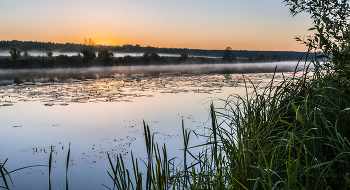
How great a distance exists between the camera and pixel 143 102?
7938 mm

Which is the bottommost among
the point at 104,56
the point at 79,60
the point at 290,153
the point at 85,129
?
the point at 85,129

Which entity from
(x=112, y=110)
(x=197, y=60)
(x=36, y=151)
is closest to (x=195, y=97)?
(x=112, y=110)

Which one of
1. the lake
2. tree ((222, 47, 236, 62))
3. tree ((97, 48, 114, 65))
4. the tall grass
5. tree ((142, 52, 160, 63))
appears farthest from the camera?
tree ((222, 47, 236, 62))

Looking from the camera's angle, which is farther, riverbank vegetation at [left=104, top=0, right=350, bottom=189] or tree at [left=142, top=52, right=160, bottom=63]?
tree at [left=142, top=52, right=160, bottom=63]

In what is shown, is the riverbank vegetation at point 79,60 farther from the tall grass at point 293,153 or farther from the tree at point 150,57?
the tall grass at point 293,153

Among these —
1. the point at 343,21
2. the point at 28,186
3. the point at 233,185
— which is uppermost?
the point at 343,21

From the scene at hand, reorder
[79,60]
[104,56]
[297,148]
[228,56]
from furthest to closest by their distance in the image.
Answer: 1. [228,56]
2. [104,56]
3. [79,60]
4. [297,148]

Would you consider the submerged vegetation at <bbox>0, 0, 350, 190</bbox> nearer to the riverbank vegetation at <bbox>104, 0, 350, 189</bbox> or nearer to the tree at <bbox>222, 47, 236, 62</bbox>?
the riverbank vegetation at <bbox>104, 0, 350, 189</bbox>

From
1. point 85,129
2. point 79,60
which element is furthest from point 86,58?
point 85,129

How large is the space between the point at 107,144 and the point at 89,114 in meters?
2.40

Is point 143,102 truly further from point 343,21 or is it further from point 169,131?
point 343,21

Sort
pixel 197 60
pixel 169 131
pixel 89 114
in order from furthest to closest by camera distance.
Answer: pixel 197 60, pixel 89 114, pixel 169 131

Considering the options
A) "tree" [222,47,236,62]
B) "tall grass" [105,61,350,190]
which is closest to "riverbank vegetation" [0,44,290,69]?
"tree" [222,47,236,62]

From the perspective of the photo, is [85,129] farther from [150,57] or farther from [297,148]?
[150,57]
